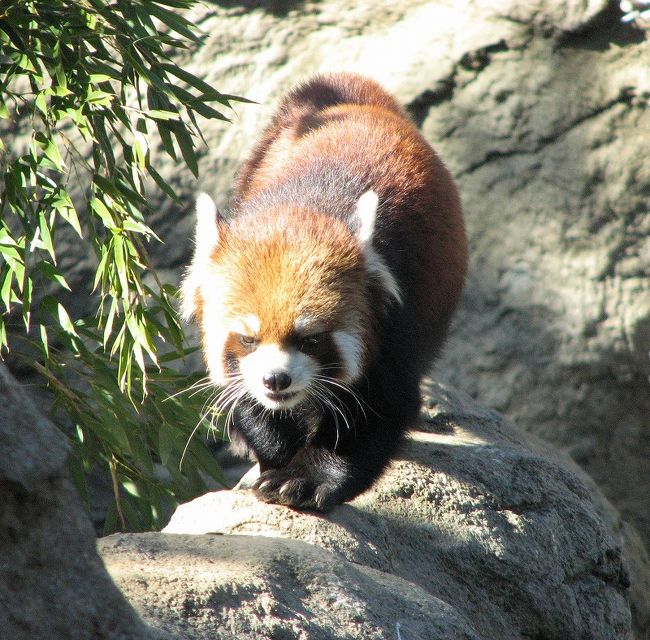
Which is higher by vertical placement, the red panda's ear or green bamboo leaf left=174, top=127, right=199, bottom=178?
green bamboo leaf left=174, top=127, right=199, bottom=178

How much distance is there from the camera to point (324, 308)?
3162mm

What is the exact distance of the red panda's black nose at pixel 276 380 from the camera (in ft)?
9.80

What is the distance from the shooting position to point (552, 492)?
369 centimetres

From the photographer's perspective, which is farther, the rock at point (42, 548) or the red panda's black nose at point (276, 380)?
the red panda's black nose at point (276, 380)

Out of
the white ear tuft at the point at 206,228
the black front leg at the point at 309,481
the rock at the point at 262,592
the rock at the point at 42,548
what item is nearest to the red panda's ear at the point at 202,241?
the white ear tuft at the point at 206,228

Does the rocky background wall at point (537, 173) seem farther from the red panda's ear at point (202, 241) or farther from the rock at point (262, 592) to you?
the rock at point (262, 592)

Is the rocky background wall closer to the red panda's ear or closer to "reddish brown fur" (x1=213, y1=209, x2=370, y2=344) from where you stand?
the red panda's ear

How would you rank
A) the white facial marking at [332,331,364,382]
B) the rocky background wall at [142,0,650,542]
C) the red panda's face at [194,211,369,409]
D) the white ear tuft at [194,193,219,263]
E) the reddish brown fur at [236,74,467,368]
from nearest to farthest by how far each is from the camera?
the red panda's face at [194,211,369,409] < the white facial marking at [332,331,364,382] < the white ear tuft at [194,193,219,263] < the reddish brown fur at [236,74,467,368] < the rocky background wall at [142,0,650,542]

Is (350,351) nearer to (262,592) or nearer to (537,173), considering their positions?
(262,592)

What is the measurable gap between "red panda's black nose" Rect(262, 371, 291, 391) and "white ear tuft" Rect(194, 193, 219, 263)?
0.65 m

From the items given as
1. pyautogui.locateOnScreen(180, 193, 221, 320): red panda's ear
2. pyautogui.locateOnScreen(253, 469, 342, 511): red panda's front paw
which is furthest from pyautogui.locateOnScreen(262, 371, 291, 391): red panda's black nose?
pyautogui.locateOnScreen(180, 193, 221, 320): red panda's ear

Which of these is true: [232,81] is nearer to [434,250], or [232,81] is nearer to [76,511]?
[434,250]

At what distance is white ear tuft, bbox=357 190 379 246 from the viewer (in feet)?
10.7

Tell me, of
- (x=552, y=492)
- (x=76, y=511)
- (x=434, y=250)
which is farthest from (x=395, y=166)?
(x=76, y=511)
